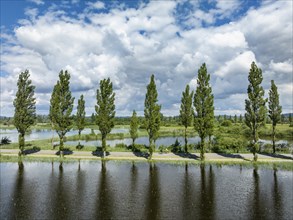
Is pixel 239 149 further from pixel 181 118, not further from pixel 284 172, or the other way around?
pixel 284 172

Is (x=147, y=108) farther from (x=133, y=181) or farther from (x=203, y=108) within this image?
(x=133, y=181)

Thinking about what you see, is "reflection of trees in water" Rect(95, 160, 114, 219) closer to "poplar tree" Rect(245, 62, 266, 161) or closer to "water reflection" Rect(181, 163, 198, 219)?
"water reflection" Rect(181, 163, 198, 219)

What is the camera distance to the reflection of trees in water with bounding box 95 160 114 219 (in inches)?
925

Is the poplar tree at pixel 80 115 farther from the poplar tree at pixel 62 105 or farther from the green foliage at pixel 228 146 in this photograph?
the green foliage at pixel 228 146

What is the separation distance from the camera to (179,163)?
47.3 metres

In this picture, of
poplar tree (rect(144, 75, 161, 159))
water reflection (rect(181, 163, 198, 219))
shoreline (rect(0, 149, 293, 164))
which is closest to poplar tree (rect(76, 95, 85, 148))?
shoreline (rect(0, 149, 293, 164))

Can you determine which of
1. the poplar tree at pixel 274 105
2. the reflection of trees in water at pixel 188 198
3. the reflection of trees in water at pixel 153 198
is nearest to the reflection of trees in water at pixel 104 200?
the reflection of trees in water at pixel 153 198

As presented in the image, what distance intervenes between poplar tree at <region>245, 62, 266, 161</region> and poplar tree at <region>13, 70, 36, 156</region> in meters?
43.4

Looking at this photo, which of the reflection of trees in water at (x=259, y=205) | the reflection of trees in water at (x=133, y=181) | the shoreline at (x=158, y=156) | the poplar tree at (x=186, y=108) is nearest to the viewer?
the reflection of trees in water at (x=259, y=205)

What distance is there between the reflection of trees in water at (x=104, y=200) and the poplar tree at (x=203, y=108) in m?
21.5

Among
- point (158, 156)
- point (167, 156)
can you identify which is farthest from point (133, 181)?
point (167, 156)

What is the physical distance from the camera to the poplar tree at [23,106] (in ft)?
175

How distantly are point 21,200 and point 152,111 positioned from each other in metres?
29.8

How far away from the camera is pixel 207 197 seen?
28.4m
